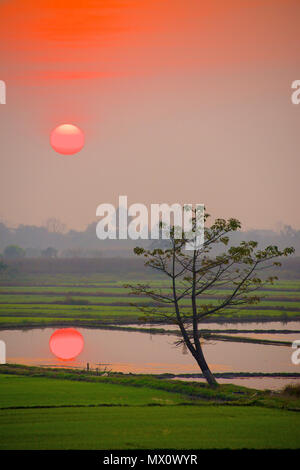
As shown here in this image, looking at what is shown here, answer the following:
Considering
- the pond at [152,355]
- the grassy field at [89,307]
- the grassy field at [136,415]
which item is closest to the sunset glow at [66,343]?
Result: the pond at [152,355]

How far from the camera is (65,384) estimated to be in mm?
21953

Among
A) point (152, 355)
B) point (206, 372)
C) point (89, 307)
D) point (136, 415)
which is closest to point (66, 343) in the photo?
point (152, 355)

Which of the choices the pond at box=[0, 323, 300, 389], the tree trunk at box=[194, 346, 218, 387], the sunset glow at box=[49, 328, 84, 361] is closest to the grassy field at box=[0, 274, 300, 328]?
the pond at box=[0, 323, 300, 389]

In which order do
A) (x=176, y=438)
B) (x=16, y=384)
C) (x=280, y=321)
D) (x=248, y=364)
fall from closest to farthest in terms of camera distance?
(x=176, y=438), (x=16, y=384), (x=248, y=364), (x=280, y=321)

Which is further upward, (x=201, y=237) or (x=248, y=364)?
(x=201, y=237)

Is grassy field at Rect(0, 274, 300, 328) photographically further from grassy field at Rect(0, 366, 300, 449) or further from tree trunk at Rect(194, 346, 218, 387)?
grassy field at Rect(0, 366, 300, 449)

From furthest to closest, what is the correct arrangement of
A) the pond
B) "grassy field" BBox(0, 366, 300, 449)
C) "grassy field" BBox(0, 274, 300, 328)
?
"grassy field" BBox(0, 274, 300, 328) → the pond → "grassy field" BBox(0, 366, 300, 449)

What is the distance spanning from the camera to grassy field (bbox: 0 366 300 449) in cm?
1366

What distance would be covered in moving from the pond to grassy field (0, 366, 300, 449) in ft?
13.0
